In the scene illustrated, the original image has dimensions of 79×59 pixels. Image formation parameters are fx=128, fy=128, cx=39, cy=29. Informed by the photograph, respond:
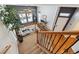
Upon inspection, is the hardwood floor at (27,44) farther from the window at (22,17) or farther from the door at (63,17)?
the door at (63,17)

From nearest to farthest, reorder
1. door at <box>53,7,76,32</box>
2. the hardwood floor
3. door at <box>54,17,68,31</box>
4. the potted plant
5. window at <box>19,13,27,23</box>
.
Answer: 1. the potted plant
2. door at <box>53,7,76,32</box>
3. the hardwood floor
4. door at <box>54,17,68,31</box>
5. window at <box>19,13,27,23</box>

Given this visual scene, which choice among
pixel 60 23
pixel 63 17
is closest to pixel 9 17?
pixel 63 17

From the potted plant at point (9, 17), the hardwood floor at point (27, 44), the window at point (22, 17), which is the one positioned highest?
the potted plant at point (9, 17)

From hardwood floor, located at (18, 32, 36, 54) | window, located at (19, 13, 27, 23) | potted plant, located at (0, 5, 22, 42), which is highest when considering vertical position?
potted plant, located at (0, 5, 22, 42)

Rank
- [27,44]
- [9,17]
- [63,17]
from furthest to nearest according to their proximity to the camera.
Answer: [27,44] → [63,17] → [9,17]

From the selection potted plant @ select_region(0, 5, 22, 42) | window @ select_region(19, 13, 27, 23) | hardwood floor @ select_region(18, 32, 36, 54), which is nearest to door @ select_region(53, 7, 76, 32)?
hardwood floor @ select_region(18, 32, 36, 54)

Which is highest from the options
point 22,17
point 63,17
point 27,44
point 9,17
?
point 9,17

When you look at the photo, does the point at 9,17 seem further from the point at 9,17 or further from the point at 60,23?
the point at 60,23

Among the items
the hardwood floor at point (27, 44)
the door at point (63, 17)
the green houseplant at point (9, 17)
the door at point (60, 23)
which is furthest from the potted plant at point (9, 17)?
the door at point (60, 23)

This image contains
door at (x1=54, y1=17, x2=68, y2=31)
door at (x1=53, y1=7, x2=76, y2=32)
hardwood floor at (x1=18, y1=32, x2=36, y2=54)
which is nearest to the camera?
door at (x1=53, y1=7, x2=76, y2=32)

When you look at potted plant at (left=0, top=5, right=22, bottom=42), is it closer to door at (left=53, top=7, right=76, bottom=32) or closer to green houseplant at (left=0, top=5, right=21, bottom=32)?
green houseplant at (left=0, top=5, right=21, bottom=32)
